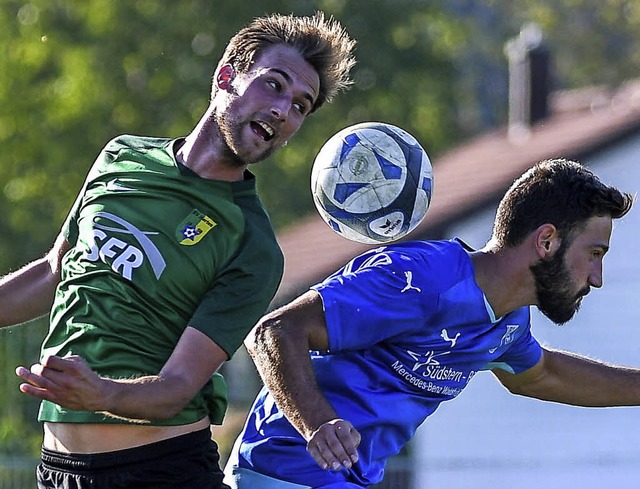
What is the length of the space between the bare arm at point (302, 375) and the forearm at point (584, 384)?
1385 mm

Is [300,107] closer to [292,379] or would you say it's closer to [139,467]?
[292,379]

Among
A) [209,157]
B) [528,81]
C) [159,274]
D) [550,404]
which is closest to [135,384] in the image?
[159,274]

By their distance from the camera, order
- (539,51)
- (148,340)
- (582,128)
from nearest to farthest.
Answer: (148,340) → (582,128) → (539,51)

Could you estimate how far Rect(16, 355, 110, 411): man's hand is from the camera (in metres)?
4.14

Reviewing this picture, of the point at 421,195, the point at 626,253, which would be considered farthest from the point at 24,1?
the point at 421,195

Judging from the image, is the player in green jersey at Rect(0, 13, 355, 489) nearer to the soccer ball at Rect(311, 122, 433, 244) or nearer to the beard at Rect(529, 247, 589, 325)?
the soccer ball at Rect(311, 122, 433, 244)

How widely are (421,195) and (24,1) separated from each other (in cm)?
2352

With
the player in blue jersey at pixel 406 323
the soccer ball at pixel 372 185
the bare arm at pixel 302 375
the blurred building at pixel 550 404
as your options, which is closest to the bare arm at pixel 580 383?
the player in blue jersey at pixel 406 323

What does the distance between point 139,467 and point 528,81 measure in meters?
22.0

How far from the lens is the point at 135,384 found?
175 inches

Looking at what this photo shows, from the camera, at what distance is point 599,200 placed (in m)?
5.37

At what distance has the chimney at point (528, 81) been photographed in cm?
2567

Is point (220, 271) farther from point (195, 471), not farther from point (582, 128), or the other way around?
point (582, 128)

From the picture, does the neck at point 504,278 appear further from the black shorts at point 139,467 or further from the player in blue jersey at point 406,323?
the black shorts at point 139,467
